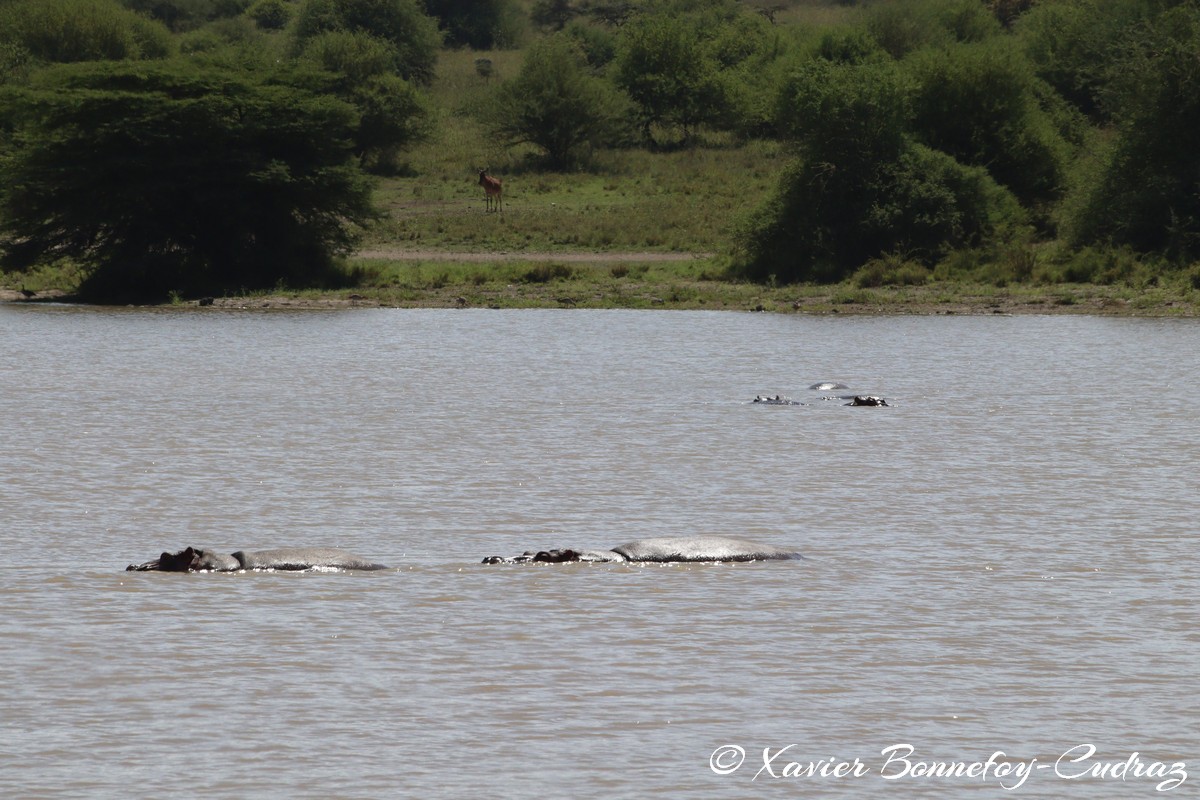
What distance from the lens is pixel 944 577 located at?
9.38 m

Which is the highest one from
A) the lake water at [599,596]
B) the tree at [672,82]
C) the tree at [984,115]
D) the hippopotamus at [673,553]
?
the tree at [672,82]

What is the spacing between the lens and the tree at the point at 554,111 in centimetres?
4575

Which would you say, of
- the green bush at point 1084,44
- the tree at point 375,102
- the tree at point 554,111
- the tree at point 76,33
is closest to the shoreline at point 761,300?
the green bush at point 1084,44

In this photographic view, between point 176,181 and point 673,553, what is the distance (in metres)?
21.2

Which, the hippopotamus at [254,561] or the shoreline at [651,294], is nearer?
the hippopotamus at [254,561]

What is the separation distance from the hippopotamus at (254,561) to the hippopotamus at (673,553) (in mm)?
758

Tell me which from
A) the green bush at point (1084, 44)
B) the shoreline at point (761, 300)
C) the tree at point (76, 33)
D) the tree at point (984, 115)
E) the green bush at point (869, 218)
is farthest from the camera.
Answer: the tree at point (76, 33)

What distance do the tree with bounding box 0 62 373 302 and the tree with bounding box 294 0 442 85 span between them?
2798cm

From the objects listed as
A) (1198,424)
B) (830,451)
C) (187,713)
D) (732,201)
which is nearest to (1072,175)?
(732,201)

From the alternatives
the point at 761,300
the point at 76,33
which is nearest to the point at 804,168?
the point at 761,300

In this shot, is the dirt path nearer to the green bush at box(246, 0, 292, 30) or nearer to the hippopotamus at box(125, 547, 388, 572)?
the hippopotamus at box(125, 547, 388, 572)

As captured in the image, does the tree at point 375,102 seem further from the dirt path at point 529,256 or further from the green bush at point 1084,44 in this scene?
the green bush at point 1084,44

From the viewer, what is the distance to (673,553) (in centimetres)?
968

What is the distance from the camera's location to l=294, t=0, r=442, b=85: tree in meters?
59.1
